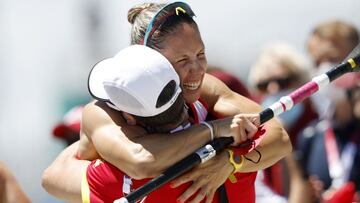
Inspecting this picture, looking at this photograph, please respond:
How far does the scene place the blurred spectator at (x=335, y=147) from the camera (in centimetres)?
582

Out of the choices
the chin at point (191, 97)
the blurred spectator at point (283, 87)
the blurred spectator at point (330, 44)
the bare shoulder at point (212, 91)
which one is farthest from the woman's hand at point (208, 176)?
the blurred spectator at point (330, 44)

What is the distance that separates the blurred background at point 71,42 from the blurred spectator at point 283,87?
275 cm

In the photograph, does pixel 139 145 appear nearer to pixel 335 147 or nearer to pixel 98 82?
pixel 98 82

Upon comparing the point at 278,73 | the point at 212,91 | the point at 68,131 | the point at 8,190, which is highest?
the point at 212,91

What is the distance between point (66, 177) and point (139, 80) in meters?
0.69

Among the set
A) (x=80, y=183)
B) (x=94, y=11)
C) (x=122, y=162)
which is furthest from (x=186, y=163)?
(x=94, y=11)

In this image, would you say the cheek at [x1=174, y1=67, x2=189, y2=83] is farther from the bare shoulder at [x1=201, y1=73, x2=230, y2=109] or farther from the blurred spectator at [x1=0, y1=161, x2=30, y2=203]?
the blurred spectator at [x1=0, y1=161, x2=30, y2=203]

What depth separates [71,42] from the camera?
10664 mm

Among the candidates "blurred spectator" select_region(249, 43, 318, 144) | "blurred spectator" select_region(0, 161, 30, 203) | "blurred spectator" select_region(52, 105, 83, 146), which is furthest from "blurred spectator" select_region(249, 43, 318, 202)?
"blurred spectator" select_region(0, 161, 30, 203)

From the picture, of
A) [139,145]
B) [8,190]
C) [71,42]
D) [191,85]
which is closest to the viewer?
[139,145]

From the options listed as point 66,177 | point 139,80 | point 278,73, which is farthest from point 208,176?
point 278,73

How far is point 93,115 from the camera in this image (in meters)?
3.88

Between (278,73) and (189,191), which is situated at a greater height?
(189,191)

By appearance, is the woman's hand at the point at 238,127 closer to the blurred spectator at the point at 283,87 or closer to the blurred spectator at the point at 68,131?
the blurred spectator at the point at 68,131
